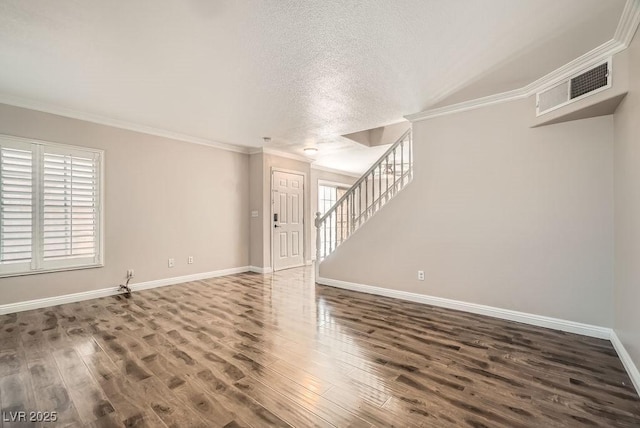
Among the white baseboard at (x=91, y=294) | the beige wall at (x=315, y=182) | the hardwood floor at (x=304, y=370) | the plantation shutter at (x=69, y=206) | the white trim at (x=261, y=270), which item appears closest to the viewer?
the hardwood floor at (x=304, y=370)

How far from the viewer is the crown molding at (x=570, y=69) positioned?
74.9 inches

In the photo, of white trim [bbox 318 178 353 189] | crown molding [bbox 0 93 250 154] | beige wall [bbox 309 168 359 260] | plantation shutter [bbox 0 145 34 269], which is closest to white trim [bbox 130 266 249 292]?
plantation shutter [bbox 0 145 34 269]

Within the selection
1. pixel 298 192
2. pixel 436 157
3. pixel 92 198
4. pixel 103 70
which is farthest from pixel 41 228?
pixel 436 157

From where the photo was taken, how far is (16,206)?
133 inches

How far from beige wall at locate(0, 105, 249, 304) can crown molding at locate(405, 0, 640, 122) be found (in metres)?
3.71

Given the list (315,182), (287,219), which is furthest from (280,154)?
(315,182)

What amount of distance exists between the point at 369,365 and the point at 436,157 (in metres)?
2.71

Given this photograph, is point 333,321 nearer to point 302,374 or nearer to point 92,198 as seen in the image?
point 302,374

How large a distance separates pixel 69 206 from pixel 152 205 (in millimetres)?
1022

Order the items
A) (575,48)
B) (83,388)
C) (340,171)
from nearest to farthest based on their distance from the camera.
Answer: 1. (83,388)
2. (575,48)
3. (340,171)

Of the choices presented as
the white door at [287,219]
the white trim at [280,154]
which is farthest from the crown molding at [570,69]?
the white door at [287,219]

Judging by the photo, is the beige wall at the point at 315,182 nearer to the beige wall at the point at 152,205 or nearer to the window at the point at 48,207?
the beige wall at the point at 152,205

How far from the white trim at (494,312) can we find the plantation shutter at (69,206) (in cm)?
383

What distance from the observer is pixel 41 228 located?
11.6 ft
